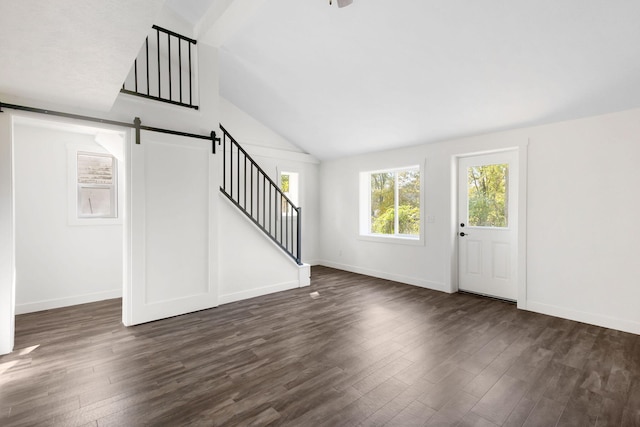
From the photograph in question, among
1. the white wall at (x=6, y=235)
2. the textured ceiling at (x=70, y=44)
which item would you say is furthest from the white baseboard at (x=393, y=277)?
the white wall at (x=6, y=235)

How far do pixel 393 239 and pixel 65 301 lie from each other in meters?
5.22

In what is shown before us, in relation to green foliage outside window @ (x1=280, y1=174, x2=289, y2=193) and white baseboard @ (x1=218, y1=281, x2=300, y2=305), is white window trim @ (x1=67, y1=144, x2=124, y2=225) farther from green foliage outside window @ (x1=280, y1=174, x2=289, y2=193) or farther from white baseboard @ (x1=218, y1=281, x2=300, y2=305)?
green foliage outside window @ (x1=280, y1=174, x2=289, y2=193)

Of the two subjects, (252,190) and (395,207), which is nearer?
(252,190)

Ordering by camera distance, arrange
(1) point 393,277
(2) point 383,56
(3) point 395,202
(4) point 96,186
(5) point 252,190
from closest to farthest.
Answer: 1. (2) point 383,56
2. (4) point 96,186
3. (5) point 252,190
4. (1) point 393,277
5. (3) point 395,202

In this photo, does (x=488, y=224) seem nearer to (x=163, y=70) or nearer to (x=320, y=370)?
(x=320, y=370)

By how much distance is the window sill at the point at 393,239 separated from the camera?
5305 millimetres

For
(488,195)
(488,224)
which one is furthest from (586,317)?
(488,195)

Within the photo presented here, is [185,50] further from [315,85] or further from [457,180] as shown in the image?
[457,180]

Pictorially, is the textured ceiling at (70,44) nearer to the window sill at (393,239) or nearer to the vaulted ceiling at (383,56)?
the vaulted ceiling at (383,56)

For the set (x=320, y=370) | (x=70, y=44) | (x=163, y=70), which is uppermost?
(x=163, y=70)

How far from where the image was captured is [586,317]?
3.59 m

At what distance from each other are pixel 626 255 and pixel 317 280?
4.24m

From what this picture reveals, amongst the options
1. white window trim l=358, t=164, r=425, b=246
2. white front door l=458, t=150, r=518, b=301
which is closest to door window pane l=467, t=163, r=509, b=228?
white front door l=458, t=150, r=518, b=301

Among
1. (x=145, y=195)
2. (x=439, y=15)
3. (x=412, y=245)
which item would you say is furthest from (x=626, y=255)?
(x=145, y=195)
